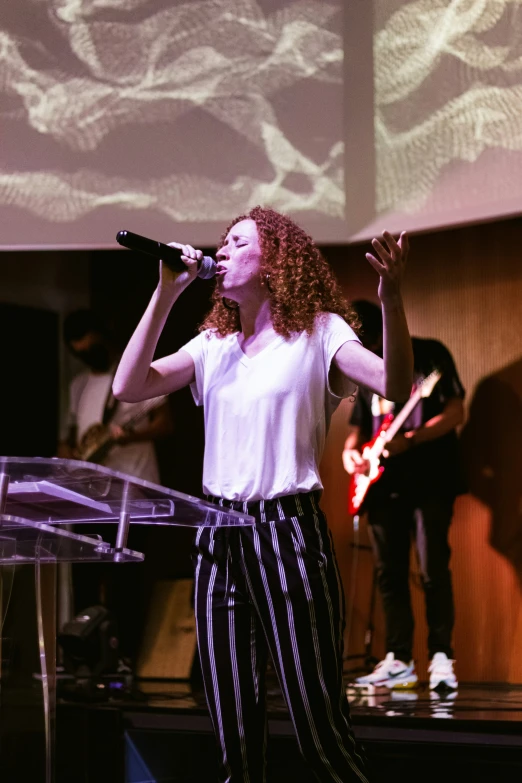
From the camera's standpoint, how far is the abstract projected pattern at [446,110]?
4012 millimetres

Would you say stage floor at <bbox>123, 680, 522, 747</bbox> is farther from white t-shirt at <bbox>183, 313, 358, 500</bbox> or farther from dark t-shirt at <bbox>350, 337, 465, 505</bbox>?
white t-shirt at <bbox>183, 313, 358, 500</bbox>

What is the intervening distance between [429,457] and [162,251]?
2592 millimetres

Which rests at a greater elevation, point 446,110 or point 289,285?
point 446,110

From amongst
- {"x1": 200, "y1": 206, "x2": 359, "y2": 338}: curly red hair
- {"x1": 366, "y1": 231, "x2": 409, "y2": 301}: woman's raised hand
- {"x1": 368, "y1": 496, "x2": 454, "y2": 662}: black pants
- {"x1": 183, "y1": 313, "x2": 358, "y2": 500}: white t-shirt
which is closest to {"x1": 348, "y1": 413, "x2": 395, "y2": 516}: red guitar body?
{"x1": 368, "y1": 496, "x2": 454, "y2": 662}: black pants

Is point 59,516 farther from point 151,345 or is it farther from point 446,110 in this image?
point 446,110

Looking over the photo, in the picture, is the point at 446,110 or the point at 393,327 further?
the point at 446,110

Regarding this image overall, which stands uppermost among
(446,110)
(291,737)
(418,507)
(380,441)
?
(446,110)

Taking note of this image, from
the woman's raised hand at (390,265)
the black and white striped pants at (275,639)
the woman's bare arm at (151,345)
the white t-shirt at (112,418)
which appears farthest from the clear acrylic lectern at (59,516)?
the white t-shirt at (112,418)

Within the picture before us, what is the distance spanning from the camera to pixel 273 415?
7.02 ft

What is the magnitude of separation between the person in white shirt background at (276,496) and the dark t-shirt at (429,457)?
224cm

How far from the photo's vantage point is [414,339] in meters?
4.67

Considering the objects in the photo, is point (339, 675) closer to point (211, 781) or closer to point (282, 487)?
point (282, 487)

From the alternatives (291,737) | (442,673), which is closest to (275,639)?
(291,737)

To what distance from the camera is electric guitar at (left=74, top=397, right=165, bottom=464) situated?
507 cm
